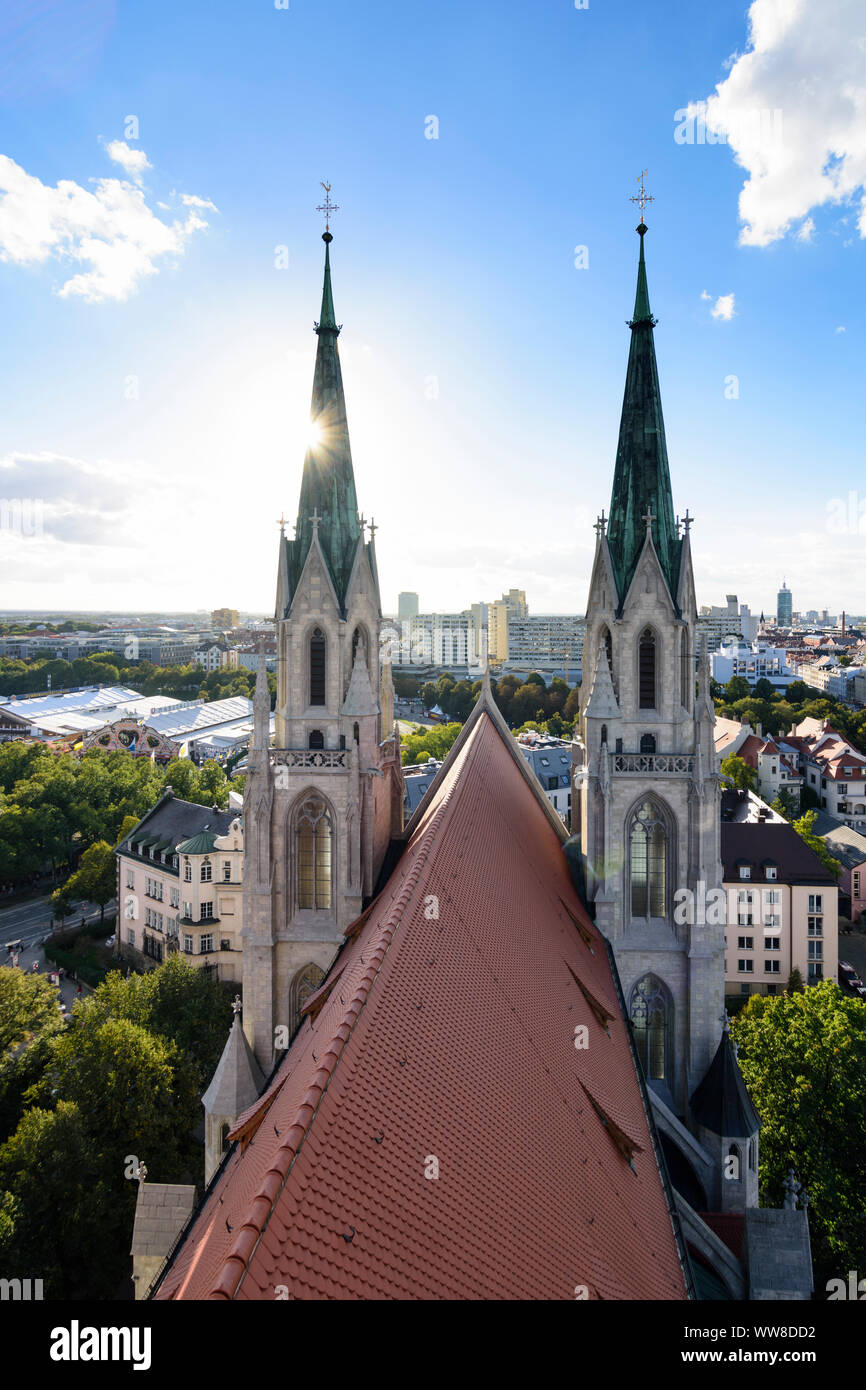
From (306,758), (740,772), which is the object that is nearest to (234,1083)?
(306,758)

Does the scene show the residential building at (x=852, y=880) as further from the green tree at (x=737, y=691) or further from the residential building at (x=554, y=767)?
the green tree at (x=737, y=691)

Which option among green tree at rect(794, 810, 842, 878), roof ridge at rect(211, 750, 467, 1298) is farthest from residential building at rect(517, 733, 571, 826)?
roof ridge at rect(211, 750, 467, 1298)

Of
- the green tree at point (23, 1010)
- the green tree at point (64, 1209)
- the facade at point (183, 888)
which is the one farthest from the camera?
the facade at point (183, 888)

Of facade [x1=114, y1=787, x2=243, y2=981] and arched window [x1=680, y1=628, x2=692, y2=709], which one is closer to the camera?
arched window [x1=680, y1=628, x2=692, y2=709]

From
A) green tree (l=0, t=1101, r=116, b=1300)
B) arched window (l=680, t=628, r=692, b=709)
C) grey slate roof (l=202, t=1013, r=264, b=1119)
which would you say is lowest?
green tree (l=0, t=1101, r=116, b=1300)

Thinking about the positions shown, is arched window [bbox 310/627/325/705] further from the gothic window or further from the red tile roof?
the gothic window

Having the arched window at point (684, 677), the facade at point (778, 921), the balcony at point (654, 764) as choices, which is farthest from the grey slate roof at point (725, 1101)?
the facade at point (778, 921)
